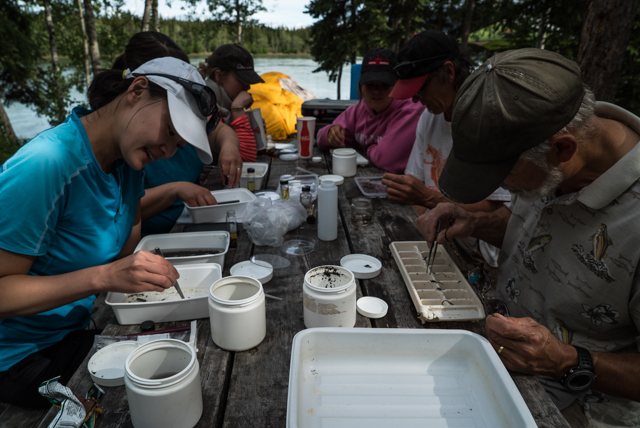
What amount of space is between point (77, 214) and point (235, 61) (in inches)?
102

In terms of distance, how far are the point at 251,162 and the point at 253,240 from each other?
57.8 inches

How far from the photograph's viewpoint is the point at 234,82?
Answer: 3.64 m

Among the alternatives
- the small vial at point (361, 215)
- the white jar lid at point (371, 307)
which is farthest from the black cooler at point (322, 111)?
the white jar lid at point (371, 307)

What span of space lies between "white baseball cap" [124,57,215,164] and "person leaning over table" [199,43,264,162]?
6.03ft

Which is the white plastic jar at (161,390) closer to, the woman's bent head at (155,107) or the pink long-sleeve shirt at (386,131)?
the woman's bent head at (155,107)

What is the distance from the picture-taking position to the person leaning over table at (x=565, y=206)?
1098 mm

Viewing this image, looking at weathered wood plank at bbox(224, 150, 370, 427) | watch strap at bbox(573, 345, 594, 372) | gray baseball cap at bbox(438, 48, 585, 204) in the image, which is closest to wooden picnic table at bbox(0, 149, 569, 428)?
weathered wood plank at bbox(224, 150, 370, 427)

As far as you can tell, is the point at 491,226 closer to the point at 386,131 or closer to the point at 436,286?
the point at 436,286

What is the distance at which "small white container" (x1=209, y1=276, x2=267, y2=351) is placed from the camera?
110 cm

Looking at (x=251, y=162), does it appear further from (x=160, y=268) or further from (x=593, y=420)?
(x=593, y=420)

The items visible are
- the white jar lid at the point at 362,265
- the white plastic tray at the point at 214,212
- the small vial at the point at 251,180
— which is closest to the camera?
the white jar lid at the point at 362,265

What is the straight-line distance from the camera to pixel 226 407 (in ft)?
3.20

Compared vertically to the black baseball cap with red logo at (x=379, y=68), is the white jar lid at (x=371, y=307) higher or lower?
lower

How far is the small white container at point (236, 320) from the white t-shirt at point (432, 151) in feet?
6.21
